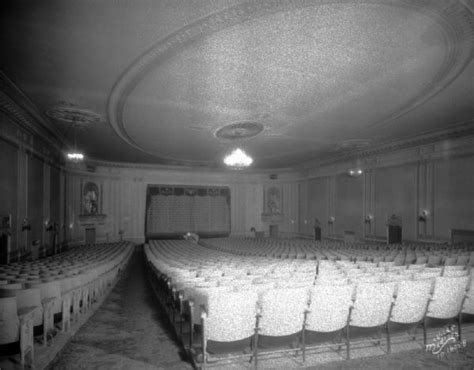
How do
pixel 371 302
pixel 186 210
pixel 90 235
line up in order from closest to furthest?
pixel 371 302 < pixel 90 235 < pixel 186 210

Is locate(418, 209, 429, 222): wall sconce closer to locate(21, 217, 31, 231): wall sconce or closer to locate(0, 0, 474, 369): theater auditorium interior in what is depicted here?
locate(0, 0, 474, 369): theater auditorium interior

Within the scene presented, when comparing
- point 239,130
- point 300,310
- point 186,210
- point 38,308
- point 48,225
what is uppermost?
point 239,130

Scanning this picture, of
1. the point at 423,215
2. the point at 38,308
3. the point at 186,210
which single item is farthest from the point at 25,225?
the point at 423,215

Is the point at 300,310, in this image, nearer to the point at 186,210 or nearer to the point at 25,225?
the point at 25,225

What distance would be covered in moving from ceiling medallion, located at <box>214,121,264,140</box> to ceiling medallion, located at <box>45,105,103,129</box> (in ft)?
17.2

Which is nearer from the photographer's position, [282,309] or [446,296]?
[282,309]

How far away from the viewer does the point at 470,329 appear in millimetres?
5395

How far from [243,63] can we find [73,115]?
25.2ft

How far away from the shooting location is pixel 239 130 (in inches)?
577

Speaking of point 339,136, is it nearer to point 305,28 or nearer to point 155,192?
point 305,28

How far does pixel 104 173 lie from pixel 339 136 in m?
17.6

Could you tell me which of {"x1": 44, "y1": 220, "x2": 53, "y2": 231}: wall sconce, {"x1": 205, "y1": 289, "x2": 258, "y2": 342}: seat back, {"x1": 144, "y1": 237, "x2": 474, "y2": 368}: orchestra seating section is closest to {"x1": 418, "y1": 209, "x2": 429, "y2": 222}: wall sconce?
{"x1": 144, "y1": 237, "x2": 474, "y2": 368}: orchestra seating section

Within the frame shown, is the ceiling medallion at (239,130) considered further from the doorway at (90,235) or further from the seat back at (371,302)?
the doorway at (90,235)

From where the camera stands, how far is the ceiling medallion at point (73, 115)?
11.5m
